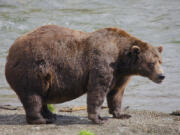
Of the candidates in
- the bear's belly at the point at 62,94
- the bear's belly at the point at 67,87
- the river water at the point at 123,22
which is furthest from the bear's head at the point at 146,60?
the river water at the point at 123,22

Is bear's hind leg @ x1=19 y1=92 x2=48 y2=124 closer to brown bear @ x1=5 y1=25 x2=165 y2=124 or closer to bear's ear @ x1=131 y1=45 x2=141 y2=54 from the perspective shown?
brown bear @ x1=5 y1=25 x2=165 y2=124

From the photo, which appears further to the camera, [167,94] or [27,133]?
[167,94]

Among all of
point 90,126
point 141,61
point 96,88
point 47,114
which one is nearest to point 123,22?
point 141,61

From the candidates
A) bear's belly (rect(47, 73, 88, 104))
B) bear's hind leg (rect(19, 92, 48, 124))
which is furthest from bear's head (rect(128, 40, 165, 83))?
bear's hind leg (rect(19, 92, 48, 124))

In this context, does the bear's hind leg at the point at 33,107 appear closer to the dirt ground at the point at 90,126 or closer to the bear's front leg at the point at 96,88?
the dirt ground at the point at 90,126

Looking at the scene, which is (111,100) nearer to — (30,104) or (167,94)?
(30,104)

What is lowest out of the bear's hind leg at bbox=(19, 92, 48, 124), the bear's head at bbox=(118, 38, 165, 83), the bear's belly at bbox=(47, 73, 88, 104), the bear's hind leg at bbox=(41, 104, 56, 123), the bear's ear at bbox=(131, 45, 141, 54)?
the bear's hind leg at bbox=(41, 104, 56, 123)

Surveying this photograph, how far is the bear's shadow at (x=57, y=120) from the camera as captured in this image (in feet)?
25.8

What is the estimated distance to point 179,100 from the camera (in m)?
11.6

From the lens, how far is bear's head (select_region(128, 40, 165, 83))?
26.1ft

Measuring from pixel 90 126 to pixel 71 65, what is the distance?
1222mm

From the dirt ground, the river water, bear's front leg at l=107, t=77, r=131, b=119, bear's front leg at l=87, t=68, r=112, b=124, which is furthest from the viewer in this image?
the river water

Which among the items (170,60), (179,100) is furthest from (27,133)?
(170,60)

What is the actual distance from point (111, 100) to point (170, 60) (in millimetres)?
7517
